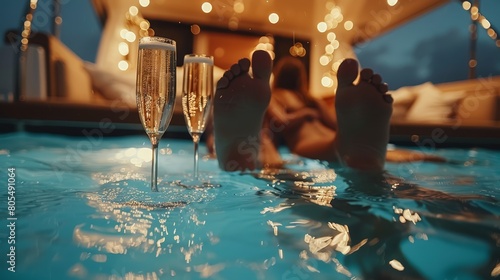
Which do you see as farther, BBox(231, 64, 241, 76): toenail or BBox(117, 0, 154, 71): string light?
BBox(117, 0, 154, 71): string light

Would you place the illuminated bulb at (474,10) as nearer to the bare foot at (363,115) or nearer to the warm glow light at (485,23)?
the warm glow light at (485,23)

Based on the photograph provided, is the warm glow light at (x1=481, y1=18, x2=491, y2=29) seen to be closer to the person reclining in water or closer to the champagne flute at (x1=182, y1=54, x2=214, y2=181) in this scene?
the person reclining in water

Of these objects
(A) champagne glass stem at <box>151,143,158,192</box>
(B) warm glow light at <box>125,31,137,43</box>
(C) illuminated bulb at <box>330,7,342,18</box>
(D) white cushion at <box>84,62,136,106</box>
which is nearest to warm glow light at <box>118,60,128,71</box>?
(B) warm glow light at <box>125,31,137,43</box>

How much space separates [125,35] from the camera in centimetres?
510

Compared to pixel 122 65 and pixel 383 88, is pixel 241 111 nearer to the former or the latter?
pixel 383 88

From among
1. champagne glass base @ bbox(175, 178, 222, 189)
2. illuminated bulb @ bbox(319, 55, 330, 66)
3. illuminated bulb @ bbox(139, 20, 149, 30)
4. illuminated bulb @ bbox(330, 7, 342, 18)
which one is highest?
illuminated bulb @ bbox(330, 7, 342, 18)

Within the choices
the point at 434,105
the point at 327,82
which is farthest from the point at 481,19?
the point at 327,82

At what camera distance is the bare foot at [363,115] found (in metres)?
1.18

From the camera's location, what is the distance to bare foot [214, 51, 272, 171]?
1.17 metres

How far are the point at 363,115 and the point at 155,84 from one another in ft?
2.35

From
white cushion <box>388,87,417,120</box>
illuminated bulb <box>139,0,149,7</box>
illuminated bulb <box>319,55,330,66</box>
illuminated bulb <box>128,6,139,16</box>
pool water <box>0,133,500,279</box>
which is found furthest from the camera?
illuminated bulb <box>319,55,330,66</box>

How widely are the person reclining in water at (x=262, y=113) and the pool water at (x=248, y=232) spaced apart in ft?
0.88

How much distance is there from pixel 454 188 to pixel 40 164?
1.38 m

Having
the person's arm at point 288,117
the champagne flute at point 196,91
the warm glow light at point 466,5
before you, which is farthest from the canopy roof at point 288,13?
the champagne flute at point 196,91
